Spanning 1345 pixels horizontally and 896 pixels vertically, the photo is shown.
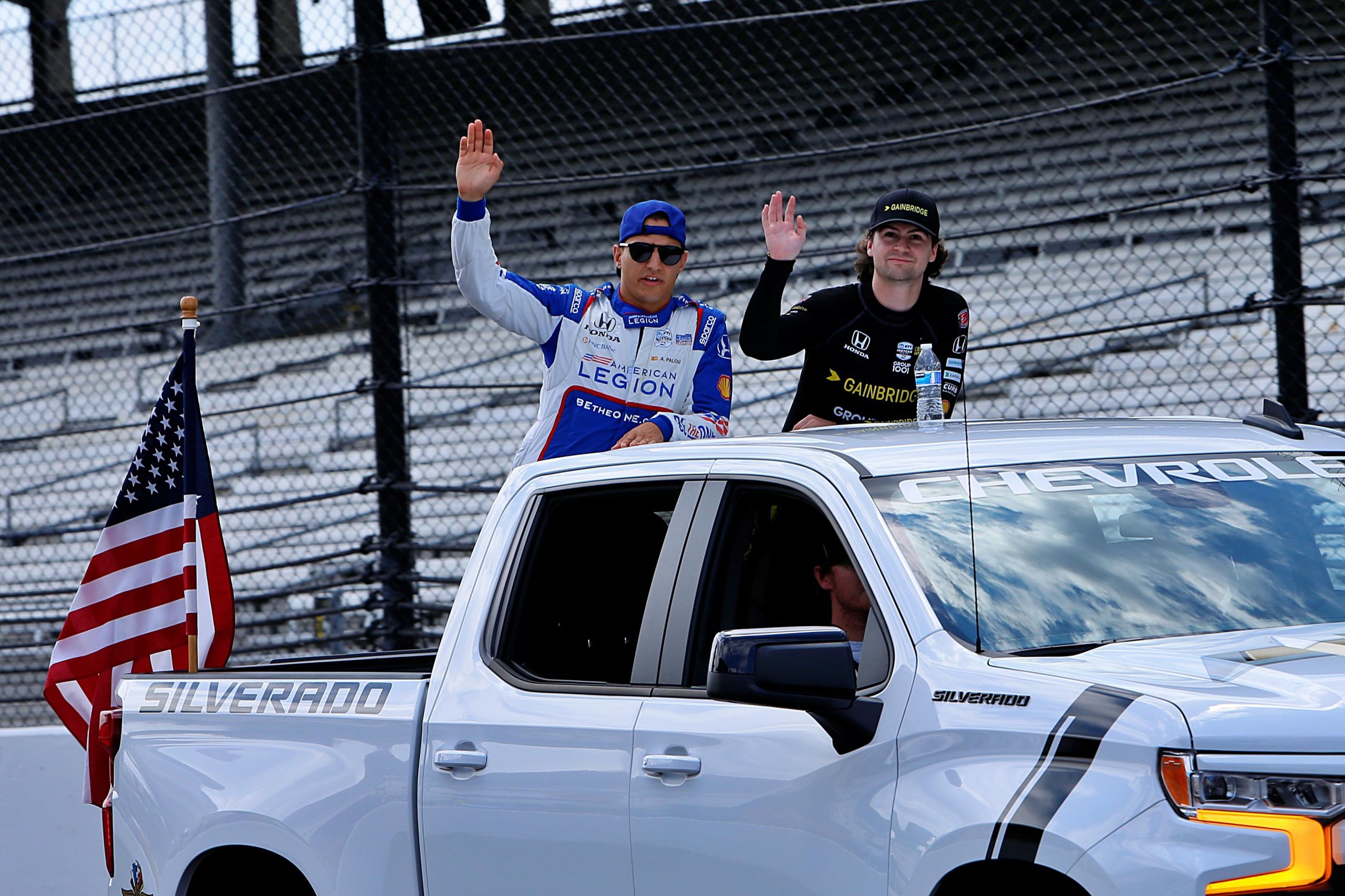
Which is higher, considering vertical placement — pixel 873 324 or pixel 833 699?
pixel 873 324

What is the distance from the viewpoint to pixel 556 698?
3438mm

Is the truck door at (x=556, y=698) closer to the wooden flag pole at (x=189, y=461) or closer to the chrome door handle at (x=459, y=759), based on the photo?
the chrome door handle at (x=459, y=759)

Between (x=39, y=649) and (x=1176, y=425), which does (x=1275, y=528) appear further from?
(x=39, y=649)

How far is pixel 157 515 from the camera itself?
5.48 meters

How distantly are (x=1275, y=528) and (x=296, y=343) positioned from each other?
12258 millimetres

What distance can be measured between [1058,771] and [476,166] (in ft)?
10.9

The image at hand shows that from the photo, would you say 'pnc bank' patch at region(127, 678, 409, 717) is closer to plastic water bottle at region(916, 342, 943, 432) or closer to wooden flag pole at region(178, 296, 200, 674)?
wooden flag pole at region(178, 296, 200, 674)

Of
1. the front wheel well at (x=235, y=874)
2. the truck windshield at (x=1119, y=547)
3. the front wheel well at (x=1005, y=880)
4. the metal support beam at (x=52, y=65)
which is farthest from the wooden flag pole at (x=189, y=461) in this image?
the metal support beam at (x=52, y=65)

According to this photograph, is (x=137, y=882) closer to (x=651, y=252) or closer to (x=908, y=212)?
(x=651, y=252)

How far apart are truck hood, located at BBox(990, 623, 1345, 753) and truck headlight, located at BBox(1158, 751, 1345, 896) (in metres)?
0.04

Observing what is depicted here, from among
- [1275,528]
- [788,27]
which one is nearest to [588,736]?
[1275,528]

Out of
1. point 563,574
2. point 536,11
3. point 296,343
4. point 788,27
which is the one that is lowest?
point 563,574

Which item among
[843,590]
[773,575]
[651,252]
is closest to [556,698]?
[773,575]

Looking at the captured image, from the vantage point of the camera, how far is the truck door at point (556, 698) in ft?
10.7
